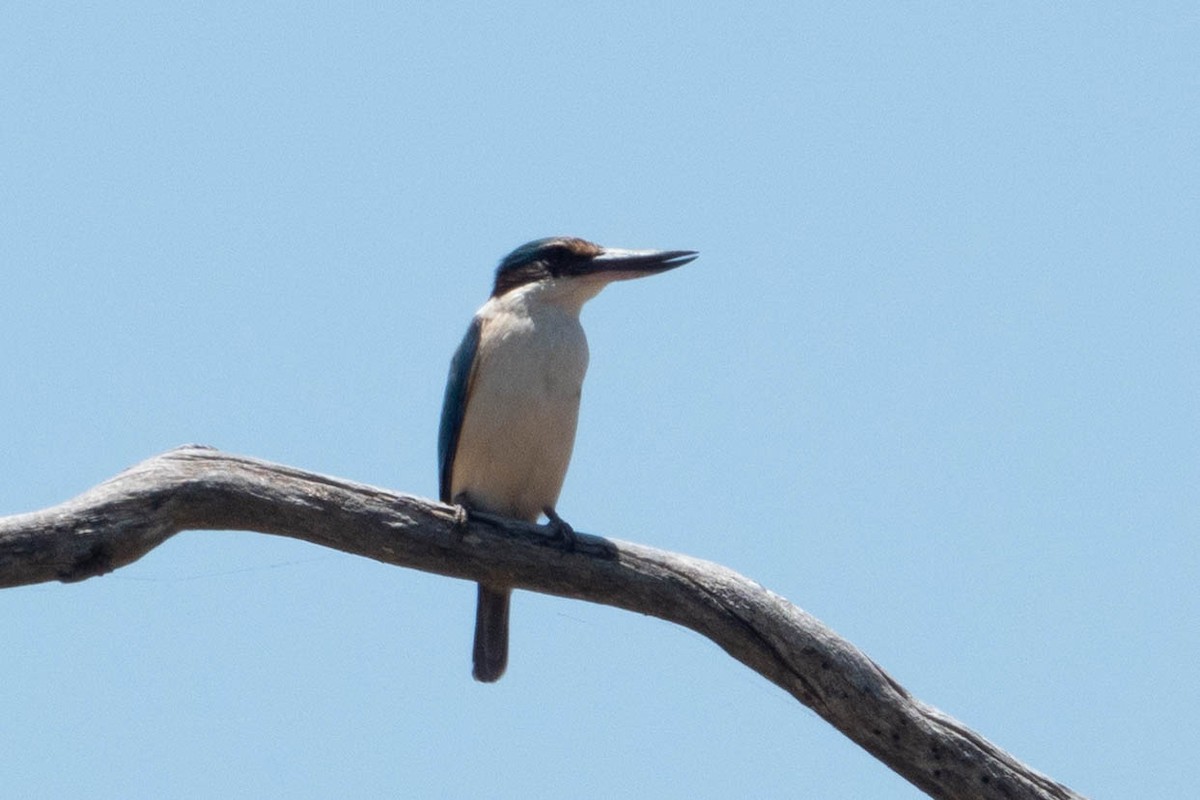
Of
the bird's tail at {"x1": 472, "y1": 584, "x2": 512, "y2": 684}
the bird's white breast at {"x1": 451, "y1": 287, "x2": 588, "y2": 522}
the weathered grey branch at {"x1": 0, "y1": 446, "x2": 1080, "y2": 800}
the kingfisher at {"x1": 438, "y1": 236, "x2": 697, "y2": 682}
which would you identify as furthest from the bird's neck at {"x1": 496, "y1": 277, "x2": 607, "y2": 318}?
the weathered grey branch at {"x1": 0, "y1": 446, "x2": 1080, "y2": 800}

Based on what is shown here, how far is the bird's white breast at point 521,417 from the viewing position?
22.4 ft

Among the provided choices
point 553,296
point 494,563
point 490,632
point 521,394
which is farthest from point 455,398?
point 494,563

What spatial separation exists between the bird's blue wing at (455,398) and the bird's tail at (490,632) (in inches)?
21.0

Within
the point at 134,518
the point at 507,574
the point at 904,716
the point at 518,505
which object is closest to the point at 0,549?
the point at 134,518

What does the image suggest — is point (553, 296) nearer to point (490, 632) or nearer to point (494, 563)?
point (490, 632)

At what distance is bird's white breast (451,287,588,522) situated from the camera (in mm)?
6832

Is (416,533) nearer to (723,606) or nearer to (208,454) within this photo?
(208,454)

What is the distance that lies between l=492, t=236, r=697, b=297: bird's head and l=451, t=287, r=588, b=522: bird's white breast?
38cm

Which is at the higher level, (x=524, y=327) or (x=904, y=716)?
(x=524, y=327)

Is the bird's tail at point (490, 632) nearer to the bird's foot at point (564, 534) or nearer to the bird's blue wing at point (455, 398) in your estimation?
the bird's blue wing at point (455, 398)

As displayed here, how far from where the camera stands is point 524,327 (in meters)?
7.04

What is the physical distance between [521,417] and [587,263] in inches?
38.5

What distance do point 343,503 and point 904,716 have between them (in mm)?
2157

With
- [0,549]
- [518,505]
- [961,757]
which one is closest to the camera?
[0,549]
